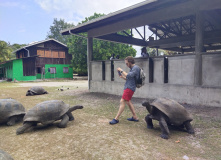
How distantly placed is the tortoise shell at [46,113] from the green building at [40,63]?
23384 mm

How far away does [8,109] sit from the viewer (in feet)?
15.4

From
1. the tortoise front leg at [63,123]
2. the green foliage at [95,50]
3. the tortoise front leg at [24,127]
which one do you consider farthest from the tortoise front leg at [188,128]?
the green foliage at [95,50]

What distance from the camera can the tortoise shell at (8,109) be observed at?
15.1 feet

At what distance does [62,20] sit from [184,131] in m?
59.7

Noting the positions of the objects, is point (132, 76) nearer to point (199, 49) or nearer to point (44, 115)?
point (44, 115)

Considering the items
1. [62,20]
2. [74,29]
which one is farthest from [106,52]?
[62,20]

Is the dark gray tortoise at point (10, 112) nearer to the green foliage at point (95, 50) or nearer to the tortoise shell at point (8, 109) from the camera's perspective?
the tortoise shell at point (8, 109)

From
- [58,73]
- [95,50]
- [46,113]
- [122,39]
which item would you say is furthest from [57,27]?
[46,113]

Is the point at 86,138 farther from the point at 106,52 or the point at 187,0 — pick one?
the point at 106,52

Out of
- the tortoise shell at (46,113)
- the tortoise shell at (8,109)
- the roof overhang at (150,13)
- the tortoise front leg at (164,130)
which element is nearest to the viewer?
the tortoise front leg at (164,130)

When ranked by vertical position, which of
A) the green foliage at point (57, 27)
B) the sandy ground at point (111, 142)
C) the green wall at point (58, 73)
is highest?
the green foliage at point (57, 27)

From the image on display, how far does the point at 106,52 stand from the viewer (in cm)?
2339

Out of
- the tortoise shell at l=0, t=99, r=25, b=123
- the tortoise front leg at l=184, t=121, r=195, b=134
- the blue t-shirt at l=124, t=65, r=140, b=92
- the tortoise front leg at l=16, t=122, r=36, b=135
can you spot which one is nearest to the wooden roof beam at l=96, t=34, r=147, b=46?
the blue t-shirt at l=124, t=65, r=140, b=92

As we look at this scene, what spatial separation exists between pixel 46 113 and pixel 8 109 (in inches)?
55.7
